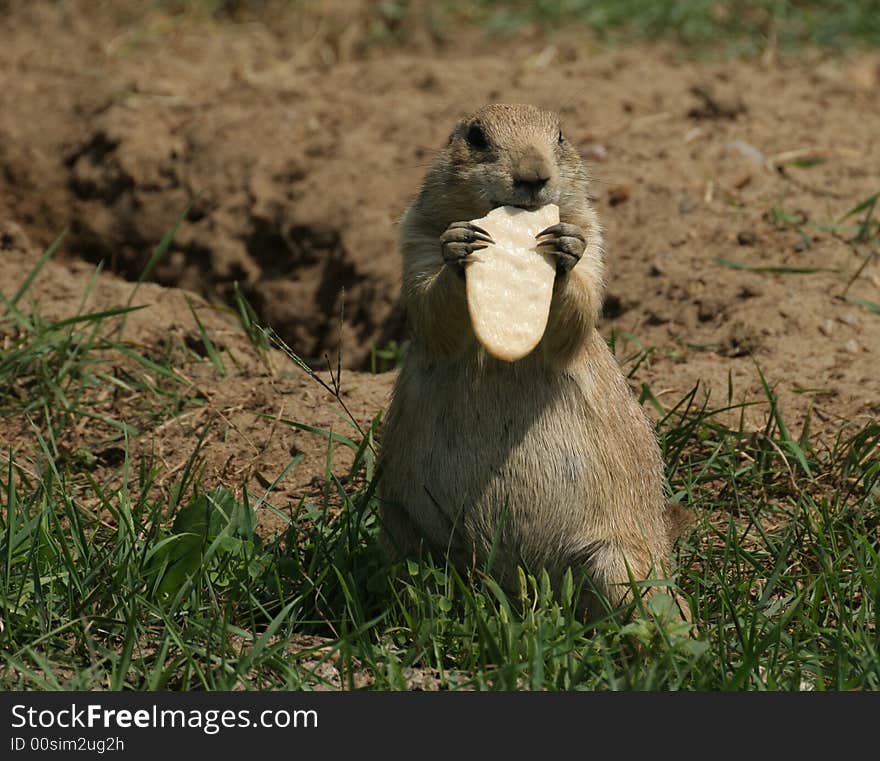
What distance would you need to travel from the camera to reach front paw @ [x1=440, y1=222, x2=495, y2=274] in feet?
11.6

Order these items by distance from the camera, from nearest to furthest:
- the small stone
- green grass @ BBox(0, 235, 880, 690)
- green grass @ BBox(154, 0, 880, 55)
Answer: green grass @ BBox(0, 235, 880, 690), the small stone, green grass @ BBox(154, 0, 880, 55)

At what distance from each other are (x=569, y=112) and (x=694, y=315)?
1693 millimetres

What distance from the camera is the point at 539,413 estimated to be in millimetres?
3787

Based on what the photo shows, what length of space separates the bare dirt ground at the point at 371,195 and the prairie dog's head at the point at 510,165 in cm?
121

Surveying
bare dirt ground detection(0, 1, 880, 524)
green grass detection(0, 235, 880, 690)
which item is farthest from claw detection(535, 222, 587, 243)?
bare dirt ground detection(0, 1, 880, 524)

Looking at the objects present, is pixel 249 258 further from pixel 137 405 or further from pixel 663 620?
pixel 663 620

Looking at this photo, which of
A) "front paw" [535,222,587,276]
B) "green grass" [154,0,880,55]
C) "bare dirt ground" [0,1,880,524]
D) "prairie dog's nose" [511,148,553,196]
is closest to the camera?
"front paw" [535,222,587,276]

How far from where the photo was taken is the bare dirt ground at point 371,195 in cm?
505

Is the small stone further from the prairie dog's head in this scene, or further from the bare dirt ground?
the prairie dog's head

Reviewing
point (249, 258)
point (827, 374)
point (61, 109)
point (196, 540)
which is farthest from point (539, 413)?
point (61, 109)

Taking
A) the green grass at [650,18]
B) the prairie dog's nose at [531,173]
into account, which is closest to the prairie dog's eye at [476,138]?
the prairie dog's nose at [531,173]

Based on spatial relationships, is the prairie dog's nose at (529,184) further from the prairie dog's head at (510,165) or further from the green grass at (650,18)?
the green grass at (650,18)

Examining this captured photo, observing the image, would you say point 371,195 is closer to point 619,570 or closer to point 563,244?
point 563,244

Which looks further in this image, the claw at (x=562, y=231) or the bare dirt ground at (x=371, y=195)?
the bare dirt ground at (x=371, y=195)
